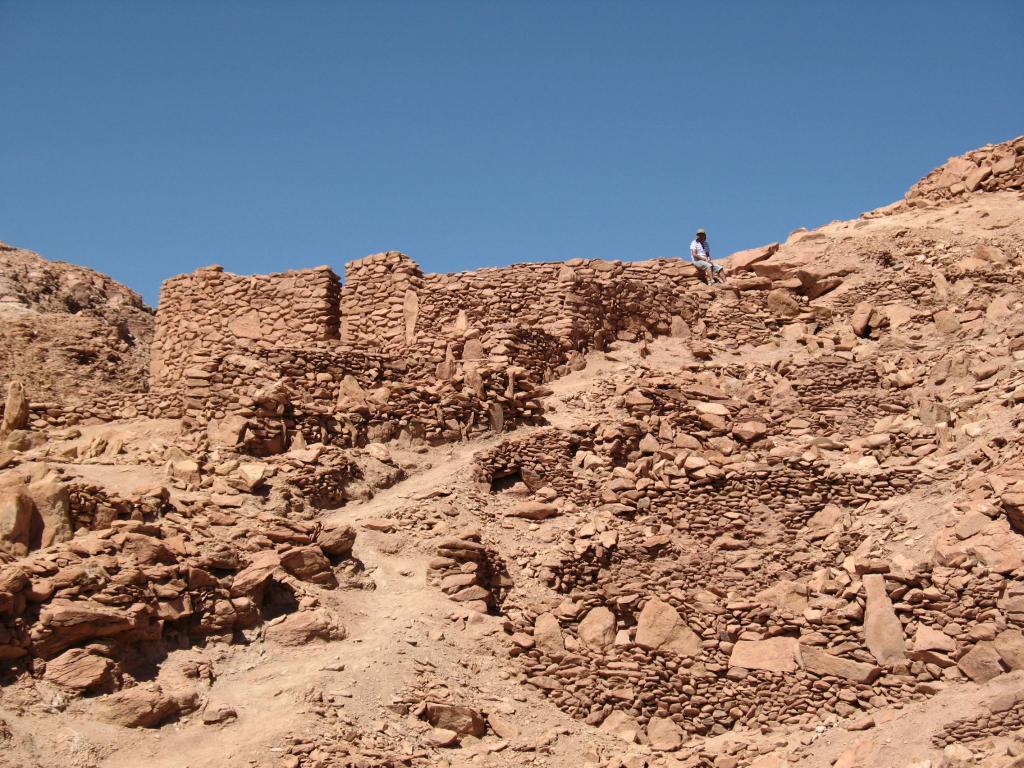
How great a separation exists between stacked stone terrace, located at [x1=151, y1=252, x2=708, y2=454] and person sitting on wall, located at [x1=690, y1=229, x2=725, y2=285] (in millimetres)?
475

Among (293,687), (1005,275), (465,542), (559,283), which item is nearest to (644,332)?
(559,283)

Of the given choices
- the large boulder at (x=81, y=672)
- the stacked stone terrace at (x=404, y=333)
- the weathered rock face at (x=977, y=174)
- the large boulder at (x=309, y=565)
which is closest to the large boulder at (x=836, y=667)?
the large boulder at (x=309, y=565)

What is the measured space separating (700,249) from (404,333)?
18.6 feet

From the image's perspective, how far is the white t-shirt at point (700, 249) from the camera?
80.7 feet

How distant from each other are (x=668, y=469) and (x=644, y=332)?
593 cm

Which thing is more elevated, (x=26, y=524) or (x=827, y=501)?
(x=26, y=524)

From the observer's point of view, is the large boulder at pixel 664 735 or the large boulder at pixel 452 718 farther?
the large boulder at pixel 664 735

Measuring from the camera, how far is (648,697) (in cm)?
1523

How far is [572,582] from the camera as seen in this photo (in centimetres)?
1662

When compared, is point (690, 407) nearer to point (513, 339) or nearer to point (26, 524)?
point (513, 339)

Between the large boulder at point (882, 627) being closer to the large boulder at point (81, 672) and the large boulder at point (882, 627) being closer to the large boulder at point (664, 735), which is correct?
the large boulder at point (664, 735)

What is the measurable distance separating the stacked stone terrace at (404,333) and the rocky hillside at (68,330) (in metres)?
1.68

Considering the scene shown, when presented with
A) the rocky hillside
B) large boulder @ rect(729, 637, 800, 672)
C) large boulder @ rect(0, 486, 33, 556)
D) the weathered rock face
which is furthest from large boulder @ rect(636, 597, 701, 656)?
the weathered rock face

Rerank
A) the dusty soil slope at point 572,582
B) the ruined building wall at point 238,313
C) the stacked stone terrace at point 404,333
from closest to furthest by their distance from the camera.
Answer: the dusty soil slope at point 572,582, the stacked stone terrace at point 404,333, the ruined building wall at point 238,313
